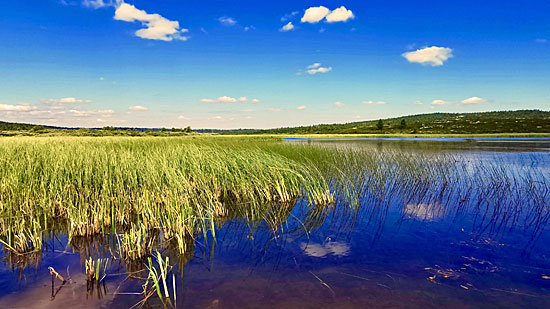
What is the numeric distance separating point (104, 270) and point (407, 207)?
7391 mm

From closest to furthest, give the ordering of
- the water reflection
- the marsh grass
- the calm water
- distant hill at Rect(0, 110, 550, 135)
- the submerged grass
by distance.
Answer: the calm water < the water reflection < the submerged grass < the marsh grass < distant hill at Rect(0, 110, 550, 135)

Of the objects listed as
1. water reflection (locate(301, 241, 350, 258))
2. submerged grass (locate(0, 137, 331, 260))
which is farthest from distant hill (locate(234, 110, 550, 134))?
water reflection (locate(301, 241, 350, 258))

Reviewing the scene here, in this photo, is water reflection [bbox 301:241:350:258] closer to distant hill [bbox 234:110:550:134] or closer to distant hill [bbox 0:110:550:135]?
distant hill [bbox 0:110:550:135]

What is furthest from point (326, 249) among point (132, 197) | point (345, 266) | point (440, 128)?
point (440, 128)

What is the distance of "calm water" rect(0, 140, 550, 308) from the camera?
Answer: 3.78 meters

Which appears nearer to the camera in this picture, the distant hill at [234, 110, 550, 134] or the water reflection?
the water reflection

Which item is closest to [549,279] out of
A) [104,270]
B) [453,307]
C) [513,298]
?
[513,298]

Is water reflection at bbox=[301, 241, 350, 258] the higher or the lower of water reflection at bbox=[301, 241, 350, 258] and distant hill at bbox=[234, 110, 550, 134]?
the lower

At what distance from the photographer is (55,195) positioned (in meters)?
6.72

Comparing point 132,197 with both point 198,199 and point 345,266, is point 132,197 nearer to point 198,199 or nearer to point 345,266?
point 198,199

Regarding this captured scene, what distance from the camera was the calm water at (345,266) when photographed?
12.4ft

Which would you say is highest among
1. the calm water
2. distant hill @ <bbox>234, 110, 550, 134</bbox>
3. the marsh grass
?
distant hill @ <bbox>234, 110, 550, 134</bbox>

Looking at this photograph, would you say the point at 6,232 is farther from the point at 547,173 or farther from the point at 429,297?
the point at 547,173

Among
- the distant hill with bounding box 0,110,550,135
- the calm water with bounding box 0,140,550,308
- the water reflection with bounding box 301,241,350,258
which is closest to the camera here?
the calm water with bounding box 0,140,550,308
